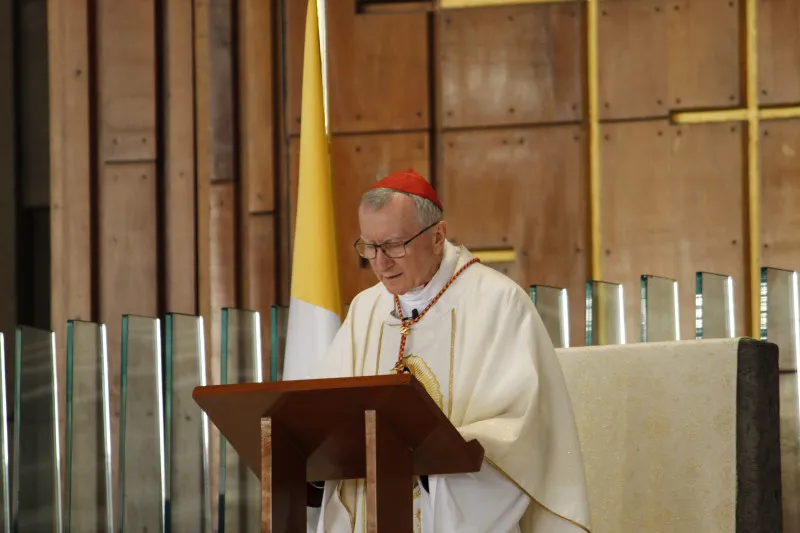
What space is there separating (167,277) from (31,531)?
1482 millimetres

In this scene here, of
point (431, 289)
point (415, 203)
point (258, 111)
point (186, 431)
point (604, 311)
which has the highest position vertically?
point (258, 111)

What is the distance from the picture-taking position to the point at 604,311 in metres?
5.07

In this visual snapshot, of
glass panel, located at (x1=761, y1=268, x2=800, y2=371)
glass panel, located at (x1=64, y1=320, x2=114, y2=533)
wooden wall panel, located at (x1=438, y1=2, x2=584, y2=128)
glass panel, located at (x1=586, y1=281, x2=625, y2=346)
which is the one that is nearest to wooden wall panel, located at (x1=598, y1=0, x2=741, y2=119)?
wooden wall panel, located at (x1=438, y1=2, x2=584, y2=128)

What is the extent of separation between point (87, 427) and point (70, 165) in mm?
1547

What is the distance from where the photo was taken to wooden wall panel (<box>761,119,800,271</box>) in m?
5.52

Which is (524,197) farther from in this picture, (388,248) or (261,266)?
(388,248)

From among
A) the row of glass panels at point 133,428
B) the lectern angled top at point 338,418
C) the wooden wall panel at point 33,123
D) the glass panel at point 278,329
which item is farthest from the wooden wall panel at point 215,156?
the lectern angled top at point 338,418

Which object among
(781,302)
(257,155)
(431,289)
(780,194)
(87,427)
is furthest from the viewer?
(257,155)

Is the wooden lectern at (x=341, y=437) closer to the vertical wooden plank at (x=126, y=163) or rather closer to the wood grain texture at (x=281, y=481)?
the wood grain texture at (x=281, y=481)

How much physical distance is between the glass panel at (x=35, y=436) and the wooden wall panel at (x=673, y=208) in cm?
245

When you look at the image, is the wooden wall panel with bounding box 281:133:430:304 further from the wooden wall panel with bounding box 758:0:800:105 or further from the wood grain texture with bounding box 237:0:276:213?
the wooden wall panel with bounding box 758:0:800:105

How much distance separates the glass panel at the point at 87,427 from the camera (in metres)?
5.23

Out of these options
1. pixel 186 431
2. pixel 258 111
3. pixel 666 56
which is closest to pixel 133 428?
pixel 186 431

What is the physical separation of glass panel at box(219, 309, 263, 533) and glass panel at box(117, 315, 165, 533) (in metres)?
0.26
